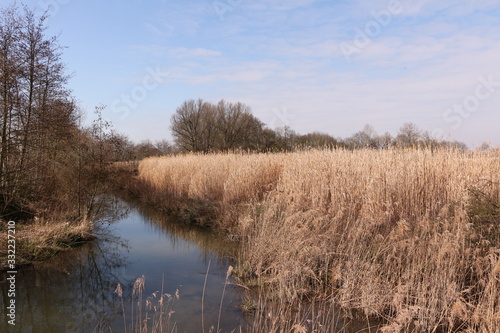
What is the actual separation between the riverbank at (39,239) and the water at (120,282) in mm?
237

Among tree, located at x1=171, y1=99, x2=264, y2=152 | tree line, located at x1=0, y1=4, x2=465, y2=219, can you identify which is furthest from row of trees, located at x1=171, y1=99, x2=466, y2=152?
tree line, located at x1=0, y1=4, x2=465, y2=219

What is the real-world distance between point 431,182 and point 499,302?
280cm

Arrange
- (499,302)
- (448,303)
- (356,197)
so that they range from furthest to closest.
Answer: (356,197) → (448,303) → (499,302)

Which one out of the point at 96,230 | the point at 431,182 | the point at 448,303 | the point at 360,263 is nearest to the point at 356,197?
the point at 431,182

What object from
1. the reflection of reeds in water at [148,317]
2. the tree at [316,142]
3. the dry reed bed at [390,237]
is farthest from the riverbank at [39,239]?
the tree at [316,142]

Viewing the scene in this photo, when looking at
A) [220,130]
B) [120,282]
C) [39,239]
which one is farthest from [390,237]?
[220,130]

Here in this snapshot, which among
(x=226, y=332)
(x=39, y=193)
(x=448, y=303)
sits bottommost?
(x=226, y=332)

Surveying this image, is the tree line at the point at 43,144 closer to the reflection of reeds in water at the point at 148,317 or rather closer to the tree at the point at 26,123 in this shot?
the tree at the point at 26,123

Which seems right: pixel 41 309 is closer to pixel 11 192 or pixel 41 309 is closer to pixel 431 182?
pixel 11 192

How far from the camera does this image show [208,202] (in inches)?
426

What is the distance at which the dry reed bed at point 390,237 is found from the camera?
3869 millimetres

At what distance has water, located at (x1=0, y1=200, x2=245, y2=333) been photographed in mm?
4426

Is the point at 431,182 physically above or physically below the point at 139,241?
above

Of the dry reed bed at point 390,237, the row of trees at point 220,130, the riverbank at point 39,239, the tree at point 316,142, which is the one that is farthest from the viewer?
the row of trees at point 220,130
